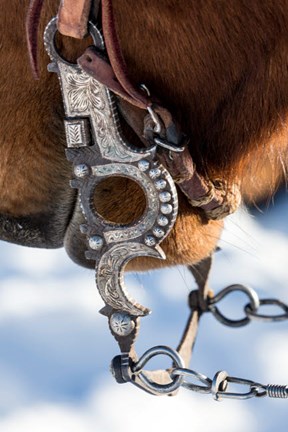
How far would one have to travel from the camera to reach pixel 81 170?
0.86 m

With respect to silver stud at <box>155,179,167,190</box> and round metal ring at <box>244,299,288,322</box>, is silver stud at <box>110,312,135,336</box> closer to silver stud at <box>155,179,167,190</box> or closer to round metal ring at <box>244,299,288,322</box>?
silver stud at <box>155,179,167,190</box>

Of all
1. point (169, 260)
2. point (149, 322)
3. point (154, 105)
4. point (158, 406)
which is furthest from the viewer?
point (149, 322)

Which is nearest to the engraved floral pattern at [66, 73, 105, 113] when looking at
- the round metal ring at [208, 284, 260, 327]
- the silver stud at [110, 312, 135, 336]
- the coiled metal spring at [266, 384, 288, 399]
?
the silver stud at [110, 312, 135, 336]

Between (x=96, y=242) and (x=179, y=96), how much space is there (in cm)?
17

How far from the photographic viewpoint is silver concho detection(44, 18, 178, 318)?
83cm

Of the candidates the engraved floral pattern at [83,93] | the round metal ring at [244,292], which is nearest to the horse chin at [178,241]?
the engraved floral pattern at [83,93]

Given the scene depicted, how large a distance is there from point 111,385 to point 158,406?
0.11 m

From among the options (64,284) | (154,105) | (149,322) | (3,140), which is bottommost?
(64,284)

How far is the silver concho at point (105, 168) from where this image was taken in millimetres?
829

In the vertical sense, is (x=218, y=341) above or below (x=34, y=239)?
below

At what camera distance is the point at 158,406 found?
1.72 m

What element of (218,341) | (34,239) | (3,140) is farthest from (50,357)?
(3,140)

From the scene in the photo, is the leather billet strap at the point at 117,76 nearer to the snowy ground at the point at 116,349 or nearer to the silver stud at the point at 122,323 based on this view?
the silver stud at the point at 122,323

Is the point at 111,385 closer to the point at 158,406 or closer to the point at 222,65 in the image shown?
the point at 158,406
